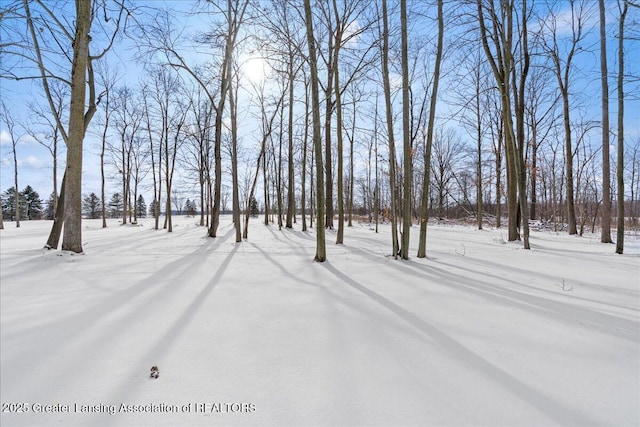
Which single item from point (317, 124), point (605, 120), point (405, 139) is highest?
point (605, 120)

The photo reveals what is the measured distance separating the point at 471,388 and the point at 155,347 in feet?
6.92

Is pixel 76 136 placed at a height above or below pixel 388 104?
below

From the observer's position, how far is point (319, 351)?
2014mm

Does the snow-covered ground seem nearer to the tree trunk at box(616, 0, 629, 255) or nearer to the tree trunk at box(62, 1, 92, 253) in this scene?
the tree trunk at box(62, 1, 92, 253)

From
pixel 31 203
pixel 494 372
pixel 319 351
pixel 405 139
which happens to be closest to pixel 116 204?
pixel 31 203

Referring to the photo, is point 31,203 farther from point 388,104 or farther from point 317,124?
point 388,104

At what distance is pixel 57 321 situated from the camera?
8.27 feet

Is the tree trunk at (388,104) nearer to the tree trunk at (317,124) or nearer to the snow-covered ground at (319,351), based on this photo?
the tree trunk at (317,124)

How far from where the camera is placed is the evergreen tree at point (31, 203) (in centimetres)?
4295

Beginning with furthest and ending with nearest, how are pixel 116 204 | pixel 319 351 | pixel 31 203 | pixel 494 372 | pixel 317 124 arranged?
pixel 116 204, pixel 31 203, pixel 317 124, pixel 319 351, pixel 494 372

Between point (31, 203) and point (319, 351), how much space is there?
61959 mm

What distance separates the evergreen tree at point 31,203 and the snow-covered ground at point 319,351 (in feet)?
184

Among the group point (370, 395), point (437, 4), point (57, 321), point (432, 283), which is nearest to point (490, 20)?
point (437, 4)

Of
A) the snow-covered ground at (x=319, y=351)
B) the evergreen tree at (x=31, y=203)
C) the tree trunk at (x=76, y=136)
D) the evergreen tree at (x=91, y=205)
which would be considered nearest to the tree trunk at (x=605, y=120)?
the snow-covered ground at (x=319, y=351)
